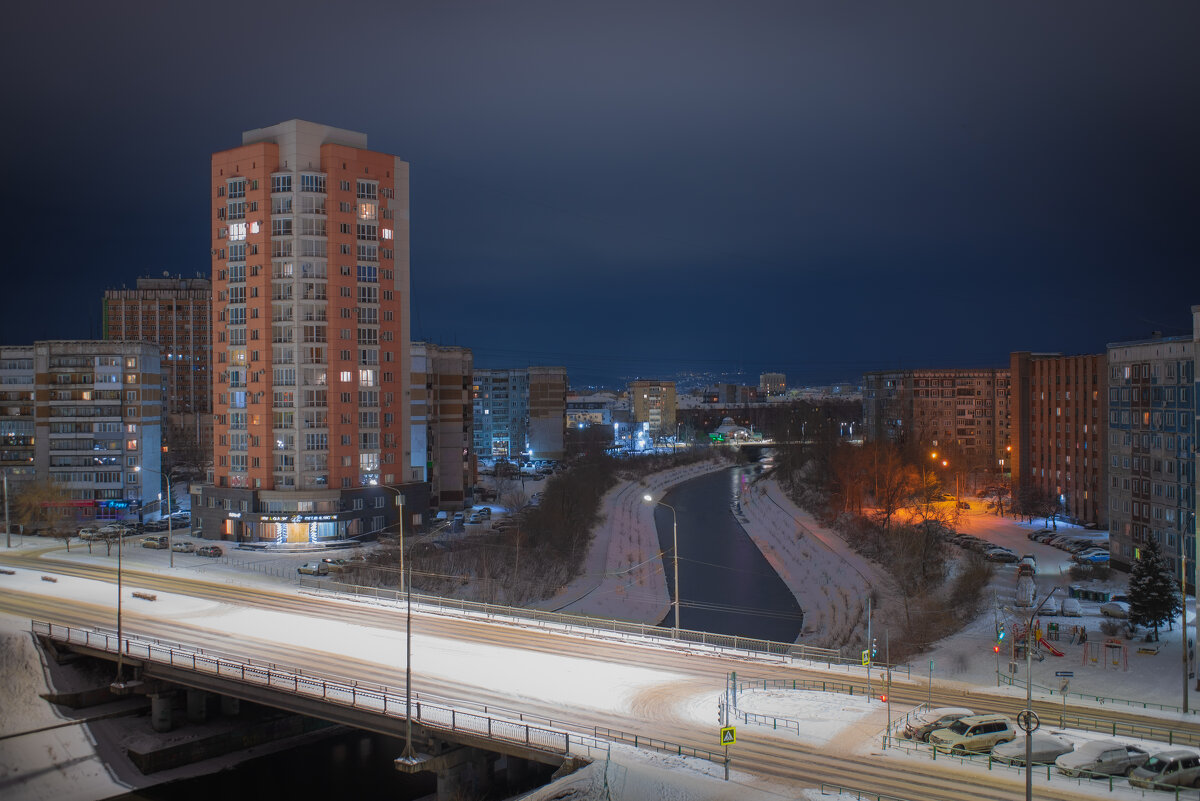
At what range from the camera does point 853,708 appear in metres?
21.1

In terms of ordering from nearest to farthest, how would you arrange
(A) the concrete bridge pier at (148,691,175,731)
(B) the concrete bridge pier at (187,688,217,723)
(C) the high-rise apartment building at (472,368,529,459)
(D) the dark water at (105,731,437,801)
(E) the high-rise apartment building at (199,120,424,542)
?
(D) the dark water at (105,731,437,801) → (A) the concrete bridge pier at (148,691,175,731) → (B) the concrete bridge pier at (187,688,217,723) → (E) the high-rise apartment building at (199,120,424,542) → (C) the high-rise apartment building at (472,368,529,459)

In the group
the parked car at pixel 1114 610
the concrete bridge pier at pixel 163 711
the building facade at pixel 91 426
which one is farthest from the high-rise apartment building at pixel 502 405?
the concrete bridge pier at pixel 163 711

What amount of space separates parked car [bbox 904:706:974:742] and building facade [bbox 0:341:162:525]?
164 feet

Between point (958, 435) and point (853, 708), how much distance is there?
216 ft

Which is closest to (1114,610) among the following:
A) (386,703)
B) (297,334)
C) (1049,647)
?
(1049,647)

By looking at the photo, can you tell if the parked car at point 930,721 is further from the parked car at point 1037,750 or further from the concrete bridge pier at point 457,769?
the concrete bridge pier at point 457,769

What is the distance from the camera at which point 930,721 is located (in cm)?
1906

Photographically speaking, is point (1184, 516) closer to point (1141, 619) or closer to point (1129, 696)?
point (1141, 619)

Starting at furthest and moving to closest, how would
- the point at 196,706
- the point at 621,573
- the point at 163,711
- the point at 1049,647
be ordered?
the point at 621,573 < the point at 1049,647 < the point at 196,706 < the point at 163,711

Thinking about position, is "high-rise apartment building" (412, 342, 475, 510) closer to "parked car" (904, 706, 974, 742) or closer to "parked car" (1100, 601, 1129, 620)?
"parked car" (1100, 601, 1129, 620)

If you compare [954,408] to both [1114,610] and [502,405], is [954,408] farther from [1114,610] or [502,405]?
[502,405]

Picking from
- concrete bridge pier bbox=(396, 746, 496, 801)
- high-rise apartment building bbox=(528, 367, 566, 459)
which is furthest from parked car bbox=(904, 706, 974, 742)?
high-rise apartment building bbox=(528, 367, 566, 459)

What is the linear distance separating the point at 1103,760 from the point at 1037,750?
1106 mm

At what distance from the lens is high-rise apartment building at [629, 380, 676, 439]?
7050 inches
